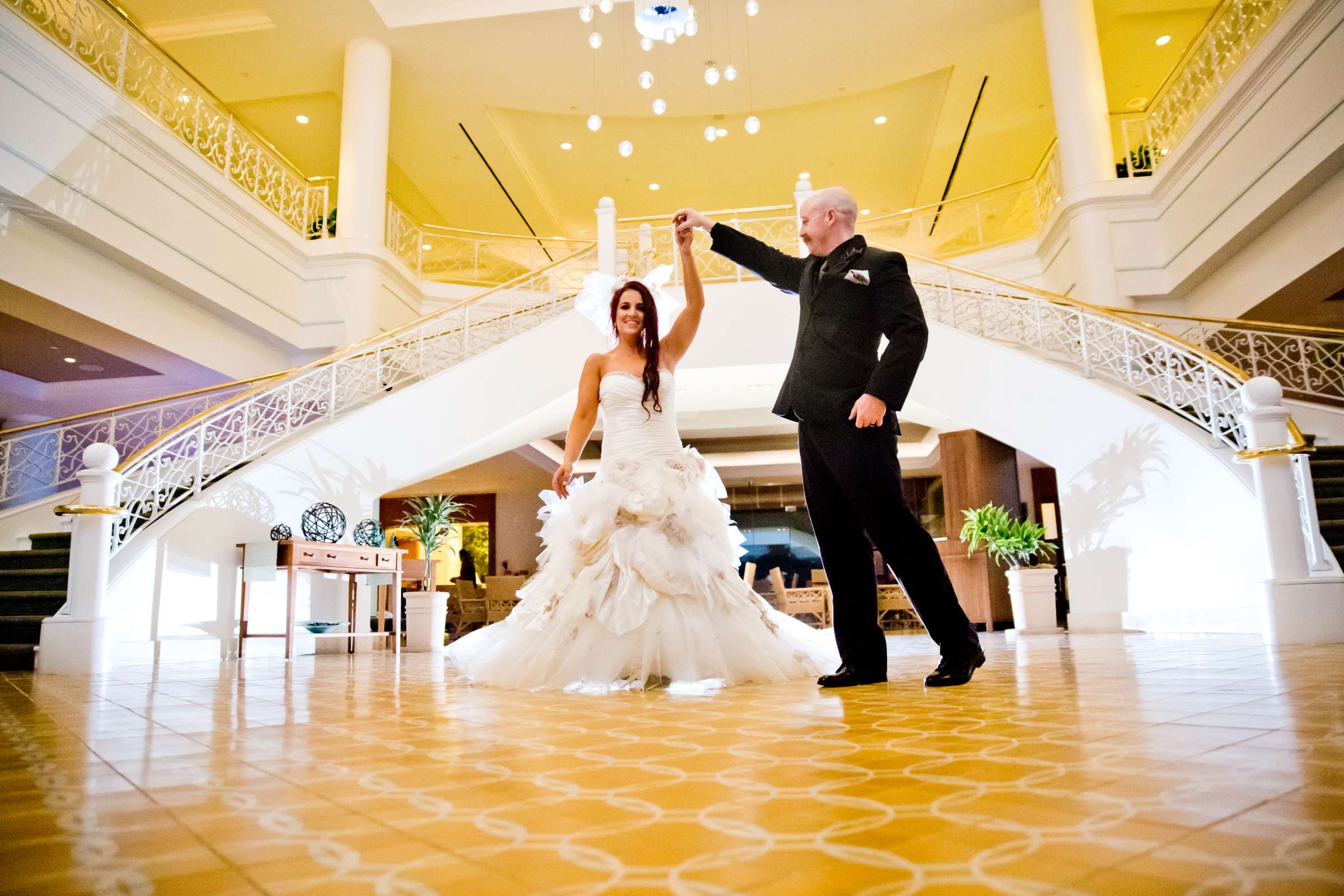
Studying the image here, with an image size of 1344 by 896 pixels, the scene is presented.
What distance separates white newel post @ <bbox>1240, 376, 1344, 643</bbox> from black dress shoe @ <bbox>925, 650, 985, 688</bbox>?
3.13m

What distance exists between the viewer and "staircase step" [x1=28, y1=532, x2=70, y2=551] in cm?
680

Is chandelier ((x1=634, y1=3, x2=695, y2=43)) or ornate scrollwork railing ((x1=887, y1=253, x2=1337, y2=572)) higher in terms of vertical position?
chandelier ((x1=634, y1=3, x2=695, y2=43))

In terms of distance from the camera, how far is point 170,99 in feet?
33.3

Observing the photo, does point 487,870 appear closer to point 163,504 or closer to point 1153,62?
point 163,504

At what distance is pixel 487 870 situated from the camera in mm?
905

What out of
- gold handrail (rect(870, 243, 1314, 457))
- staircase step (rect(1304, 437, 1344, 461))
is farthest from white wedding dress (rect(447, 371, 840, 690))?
staircase step (rect(1304, 437, 1344, 461))

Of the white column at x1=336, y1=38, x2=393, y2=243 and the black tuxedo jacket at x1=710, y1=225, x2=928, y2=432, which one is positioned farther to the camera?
the white column at x1=336, y1=38, x2=393, y2=243

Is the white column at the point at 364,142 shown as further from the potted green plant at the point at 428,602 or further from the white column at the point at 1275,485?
the white column at the point at 1275,485

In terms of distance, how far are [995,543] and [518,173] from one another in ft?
38.2

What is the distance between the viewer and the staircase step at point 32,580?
6.24 metres

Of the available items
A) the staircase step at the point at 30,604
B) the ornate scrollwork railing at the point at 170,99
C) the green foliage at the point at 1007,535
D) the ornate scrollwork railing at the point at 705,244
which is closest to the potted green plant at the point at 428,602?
the staircase step at the point at 30,604

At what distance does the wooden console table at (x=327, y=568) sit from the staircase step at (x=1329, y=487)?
769 cm

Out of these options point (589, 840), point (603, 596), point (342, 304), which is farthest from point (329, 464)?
point (589, 840)

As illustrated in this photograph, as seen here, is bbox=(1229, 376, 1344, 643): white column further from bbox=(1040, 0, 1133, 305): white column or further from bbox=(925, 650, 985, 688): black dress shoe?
bbox=(1040, 0, 1133, 305): white column
